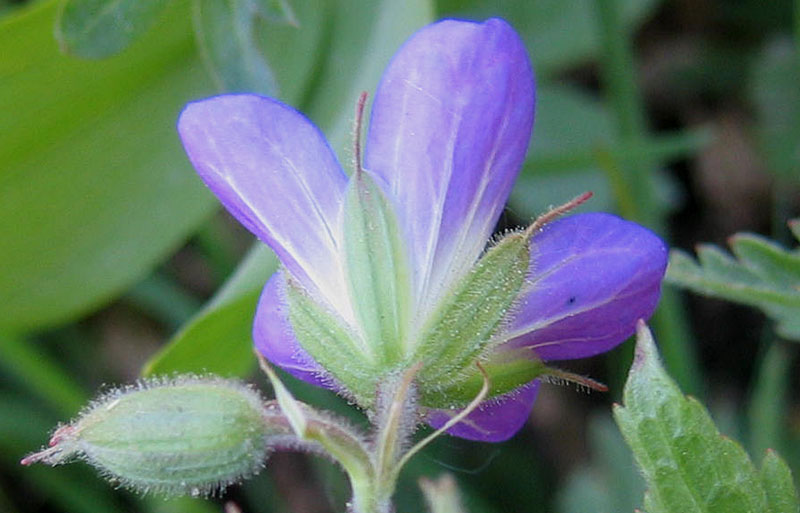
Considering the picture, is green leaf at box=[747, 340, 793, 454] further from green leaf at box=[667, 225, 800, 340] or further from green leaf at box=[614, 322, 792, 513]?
green leaf at box=[614, 322, 792, 513]

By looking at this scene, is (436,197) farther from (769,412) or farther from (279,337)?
(769,412)

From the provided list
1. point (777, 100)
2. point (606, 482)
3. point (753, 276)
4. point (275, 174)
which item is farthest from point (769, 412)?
point (275, 174)

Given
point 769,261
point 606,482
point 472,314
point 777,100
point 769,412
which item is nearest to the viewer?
point 472,314

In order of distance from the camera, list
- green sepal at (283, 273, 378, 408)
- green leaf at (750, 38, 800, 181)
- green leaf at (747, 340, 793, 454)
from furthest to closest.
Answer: green leaf at (750, 38, 800, 181) < green leaf at (747, 340, 793, 454) < green sepal at (283, 273, 378, 408)

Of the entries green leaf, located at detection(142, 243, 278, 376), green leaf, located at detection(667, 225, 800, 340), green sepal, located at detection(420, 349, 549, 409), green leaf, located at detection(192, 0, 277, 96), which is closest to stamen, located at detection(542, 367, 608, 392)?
green sepal, located at detection(420, 349, 549, 409)

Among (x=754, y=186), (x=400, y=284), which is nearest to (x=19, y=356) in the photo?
(x=400, y=284)

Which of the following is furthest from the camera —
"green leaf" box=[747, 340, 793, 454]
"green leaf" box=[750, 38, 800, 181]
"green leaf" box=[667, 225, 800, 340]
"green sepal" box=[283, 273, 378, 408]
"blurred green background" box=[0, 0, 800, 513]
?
"green leaf" box=[750, 38, 800, 181]

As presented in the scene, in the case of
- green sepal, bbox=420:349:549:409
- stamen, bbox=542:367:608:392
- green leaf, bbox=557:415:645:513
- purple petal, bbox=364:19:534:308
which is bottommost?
green leaf, bbox=557:415:645:513
